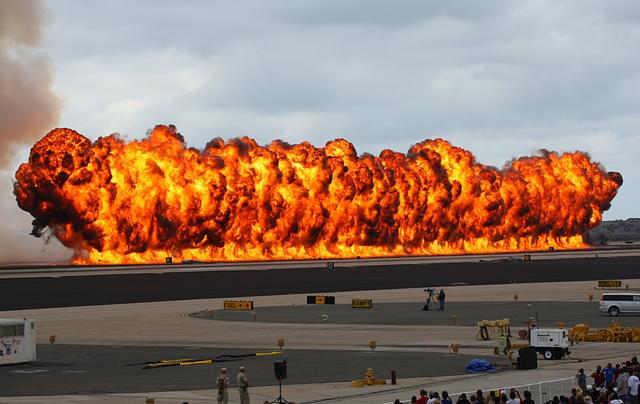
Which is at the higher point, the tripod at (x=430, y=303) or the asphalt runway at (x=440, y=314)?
the tripod at (x=430, y=303)

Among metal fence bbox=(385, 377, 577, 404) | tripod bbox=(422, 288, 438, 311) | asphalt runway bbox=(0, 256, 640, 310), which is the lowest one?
metal fence bbox=(385, 377, 577, 404)

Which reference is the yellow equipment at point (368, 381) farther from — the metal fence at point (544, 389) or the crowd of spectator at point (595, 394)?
the crowd of spectator at point (595, 394)

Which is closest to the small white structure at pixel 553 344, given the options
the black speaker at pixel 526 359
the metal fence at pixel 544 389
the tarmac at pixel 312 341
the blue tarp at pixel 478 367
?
the tarmac at pixel 312 341

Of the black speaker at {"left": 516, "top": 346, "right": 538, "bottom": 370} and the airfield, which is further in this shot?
the black speaker at {"left": 516, "top": 346, "right": 538, "bottom": 370}

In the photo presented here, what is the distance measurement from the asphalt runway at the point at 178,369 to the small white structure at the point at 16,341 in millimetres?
596

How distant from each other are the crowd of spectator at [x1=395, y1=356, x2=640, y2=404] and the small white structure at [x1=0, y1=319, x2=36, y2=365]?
29024 millimetres

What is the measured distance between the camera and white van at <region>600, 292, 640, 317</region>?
84312 mm

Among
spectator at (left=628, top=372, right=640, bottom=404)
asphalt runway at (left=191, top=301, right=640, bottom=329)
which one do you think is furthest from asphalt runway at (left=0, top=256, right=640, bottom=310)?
spectator at (left=628, top=372, right=640, bottom=404)

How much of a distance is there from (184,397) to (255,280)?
109m

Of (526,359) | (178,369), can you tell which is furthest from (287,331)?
(526,359)

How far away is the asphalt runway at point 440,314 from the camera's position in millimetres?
81812

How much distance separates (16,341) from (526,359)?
26.4 meters

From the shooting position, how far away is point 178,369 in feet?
187

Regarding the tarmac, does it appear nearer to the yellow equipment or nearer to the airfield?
the airfield
